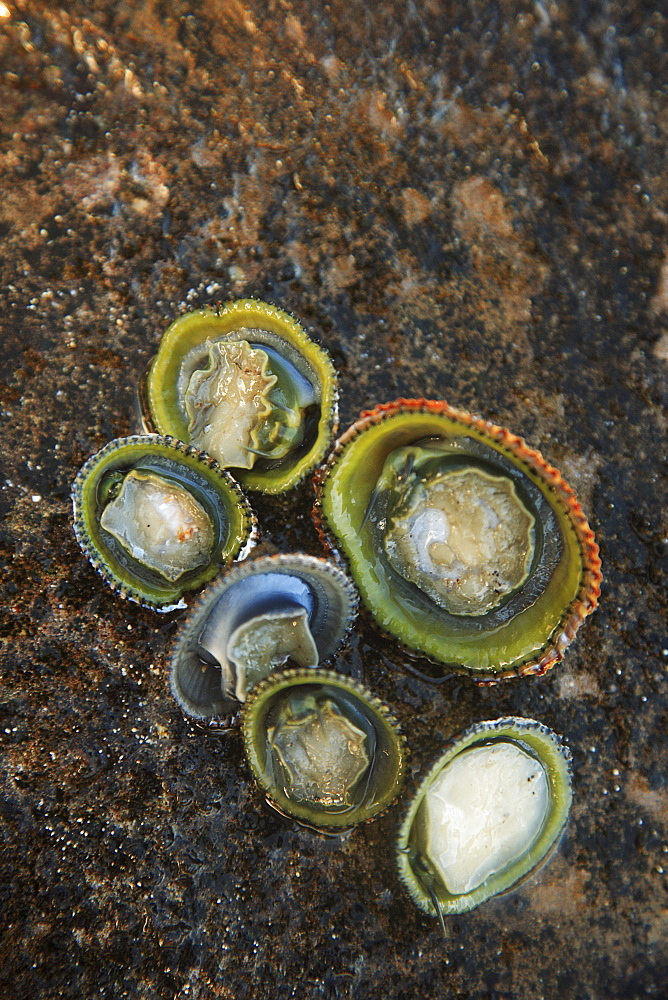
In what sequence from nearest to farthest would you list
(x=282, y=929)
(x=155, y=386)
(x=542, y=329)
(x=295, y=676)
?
(x=295, y=676) < (x=282, y=929) < (x=155, y=386) < (x=542, y=329)

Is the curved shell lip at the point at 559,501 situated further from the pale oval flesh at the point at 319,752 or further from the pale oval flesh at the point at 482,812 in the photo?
the pale oval flesh at the point at 319,752

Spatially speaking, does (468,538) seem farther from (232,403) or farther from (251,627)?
(232,403)

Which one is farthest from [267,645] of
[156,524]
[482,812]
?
[482,812]

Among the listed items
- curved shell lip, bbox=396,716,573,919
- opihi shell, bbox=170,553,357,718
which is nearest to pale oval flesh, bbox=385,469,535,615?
opihi shell, bbox=170,553,357,718

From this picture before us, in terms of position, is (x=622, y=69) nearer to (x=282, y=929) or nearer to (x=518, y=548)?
(x=518, y=548)

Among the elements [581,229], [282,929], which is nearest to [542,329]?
[581,229]

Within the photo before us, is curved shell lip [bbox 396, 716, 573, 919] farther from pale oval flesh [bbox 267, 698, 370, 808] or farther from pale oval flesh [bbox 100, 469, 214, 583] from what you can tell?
pale oval flesh [bbox 100, 469, 214, 583]
